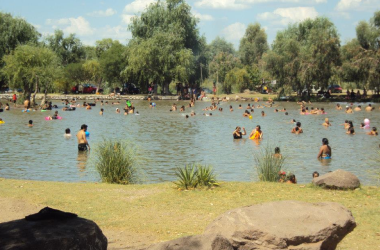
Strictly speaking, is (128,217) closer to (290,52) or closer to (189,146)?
(189,146)

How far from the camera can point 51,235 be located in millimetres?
4301

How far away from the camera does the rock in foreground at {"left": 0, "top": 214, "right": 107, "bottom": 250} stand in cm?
417

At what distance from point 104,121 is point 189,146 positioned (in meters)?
15.5

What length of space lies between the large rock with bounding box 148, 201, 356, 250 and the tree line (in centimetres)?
4475

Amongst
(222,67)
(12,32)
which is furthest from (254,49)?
(12,32)

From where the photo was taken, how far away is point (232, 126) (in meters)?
34.7

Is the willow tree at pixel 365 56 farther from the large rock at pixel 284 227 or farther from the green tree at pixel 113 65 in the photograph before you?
the large rock at pixel 284 227

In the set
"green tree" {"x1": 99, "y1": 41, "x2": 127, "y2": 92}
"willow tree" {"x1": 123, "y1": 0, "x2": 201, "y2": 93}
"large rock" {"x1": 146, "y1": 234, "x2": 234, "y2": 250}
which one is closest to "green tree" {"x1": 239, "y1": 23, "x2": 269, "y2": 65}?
"willow tree" {"x1": 123, "y1": 0, "x2": 201, "y2": 93}

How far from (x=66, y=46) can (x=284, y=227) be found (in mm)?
91159

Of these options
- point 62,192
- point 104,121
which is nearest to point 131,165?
point 62,192

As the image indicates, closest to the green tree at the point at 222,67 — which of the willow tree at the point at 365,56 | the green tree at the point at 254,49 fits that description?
the green tree at the point at 254,49

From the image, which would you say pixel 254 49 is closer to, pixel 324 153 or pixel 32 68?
pixel 32 68

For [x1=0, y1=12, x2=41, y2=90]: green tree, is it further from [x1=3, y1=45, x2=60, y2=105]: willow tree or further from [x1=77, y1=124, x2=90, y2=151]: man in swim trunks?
[x1=77, y1=124, x2=90, y2=151]: man in swim trunks

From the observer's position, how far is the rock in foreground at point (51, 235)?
417cm
